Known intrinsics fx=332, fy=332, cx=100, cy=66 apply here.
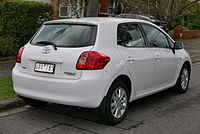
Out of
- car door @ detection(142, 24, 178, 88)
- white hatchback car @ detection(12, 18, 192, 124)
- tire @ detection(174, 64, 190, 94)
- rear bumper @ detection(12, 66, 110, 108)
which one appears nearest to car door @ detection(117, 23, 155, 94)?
white hatchback car @ detection(12, 18, 192, 124)

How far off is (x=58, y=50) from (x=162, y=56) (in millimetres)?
2305

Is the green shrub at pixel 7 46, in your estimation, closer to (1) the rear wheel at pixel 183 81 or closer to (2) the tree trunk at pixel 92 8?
(2) the tree trunk at pixel 92 8

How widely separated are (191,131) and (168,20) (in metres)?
12.2

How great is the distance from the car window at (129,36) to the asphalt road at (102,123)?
1.22 metres

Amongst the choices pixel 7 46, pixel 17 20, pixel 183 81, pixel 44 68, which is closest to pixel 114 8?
pixel 17 20

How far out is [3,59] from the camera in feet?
34.7

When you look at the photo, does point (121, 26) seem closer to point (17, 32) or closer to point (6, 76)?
point (6, 76)

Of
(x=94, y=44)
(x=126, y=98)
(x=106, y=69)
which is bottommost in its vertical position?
(x=126, y=98)

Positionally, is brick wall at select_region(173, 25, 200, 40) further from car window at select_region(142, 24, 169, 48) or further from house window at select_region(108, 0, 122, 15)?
car window at select_region(142, 24, 169, 48)

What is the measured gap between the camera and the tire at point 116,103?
493cm

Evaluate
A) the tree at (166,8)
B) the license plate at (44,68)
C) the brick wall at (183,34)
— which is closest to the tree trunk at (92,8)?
the license plate at (44,68)

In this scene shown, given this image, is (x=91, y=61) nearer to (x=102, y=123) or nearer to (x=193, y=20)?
(x=102, y=123)

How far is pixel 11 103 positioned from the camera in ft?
19.4

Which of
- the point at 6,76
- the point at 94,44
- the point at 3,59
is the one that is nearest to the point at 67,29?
the point at 94,44
